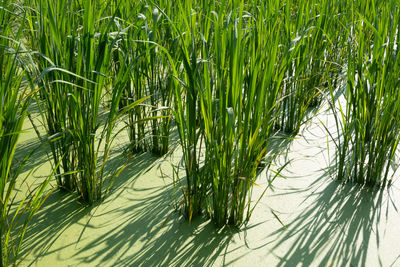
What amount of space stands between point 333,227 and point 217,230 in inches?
14.2

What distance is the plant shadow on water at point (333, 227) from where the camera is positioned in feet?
4.35

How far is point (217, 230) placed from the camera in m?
1.41

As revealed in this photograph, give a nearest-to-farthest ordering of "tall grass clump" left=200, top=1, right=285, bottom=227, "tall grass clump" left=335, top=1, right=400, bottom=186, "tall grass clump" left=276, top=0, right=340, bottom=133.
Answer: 1. "tall grass clump" left=200, top=1, right=285, bottom=227
2. "tall grass clump" left=335, top=1, right=400, bottom=186
3. "tall grass clump" left=276, top=0, right=340, bottom=133

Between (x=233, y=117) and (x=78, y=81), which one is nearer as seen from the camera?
(x=233, y=117)

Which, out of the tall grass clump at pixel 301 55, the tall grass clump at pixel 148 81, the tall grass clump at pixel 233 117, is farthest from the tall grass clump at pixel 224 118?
the tall grass clump at pixel 301 55

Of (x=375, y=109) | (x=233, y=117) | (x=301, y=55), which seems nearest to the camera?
(x=233, y=117)

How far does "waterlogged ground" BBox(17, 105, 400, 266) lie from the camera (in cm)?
130

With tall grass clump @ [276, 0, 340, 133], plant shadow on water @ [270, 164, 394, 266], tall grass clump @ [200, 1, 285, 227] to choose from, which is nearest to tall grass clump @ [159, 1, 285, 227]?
tall grass clump @ [200, 1, 285, 227]

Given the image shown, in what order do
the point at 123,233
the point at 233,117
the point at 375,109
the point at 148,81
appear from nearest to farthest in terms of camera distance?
1. the point at 233,117
2. the point at 123,233
3. the point at 375,109
4. the point at 148,81

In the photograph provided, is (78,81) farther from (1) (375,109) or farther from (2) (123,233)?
(1) (375,109)

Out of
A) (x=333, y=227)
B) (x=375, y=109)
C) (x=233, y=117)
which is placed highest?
(x=233, y=117)

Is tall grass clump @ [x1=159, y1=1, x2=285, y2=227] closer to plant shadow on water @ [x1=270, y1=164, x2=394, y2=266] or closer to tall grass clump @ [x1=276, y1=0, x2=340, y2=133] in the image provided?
plant shadow on water @ [x1=270, y1=164, x2=394, y2=266]

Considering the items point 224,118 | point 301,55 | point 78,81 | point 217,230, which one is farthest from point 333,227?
point 78,81

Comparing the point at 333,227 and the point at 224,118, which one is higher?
the point at 224,118
